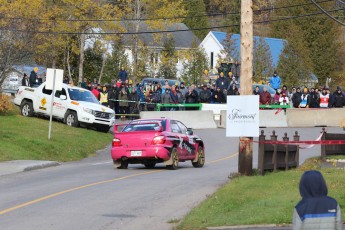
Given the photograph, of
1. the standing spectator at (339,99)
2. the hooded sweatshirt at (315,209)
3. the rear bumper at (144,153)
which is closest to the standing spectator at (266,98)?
the standing spectator at (339,99)

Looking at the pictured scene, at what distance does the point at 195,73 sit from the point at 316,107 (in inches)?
909

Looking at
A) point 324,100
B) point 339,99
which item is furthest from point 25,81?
point 339,99

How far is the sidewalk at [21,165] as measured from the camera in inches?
1018

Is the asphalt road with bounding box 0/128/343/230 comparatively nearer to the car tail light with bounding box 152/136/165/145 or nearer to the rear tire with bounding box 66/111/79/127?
the car tail light with bounding box 152/136/165/145

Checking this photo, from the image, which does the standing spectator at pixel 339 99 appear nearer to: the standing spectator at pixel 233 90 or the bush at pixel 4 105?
the standing spectator at pixel 233 90

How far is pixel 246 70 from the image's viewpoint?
21109 mm

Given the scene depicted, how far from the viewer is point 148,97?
168 feet

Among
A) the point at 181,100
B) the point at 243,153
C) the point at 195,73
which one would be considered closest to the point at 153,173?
the point at 243,153

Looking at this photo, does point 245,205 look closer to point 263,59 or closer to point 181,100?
point 181,100

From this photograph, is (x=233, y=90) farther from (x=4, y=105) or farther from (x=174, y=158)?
(x=174, y=158)

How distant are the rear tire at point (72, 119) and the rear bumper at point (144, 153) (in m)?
16.2

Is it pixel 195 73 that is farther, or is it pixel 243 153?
pixel 195 73

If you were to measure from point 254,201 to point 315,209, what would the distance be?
26.5ft

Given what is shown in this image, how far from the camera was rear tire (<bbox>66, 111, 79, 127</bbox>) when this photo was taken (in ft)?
138
